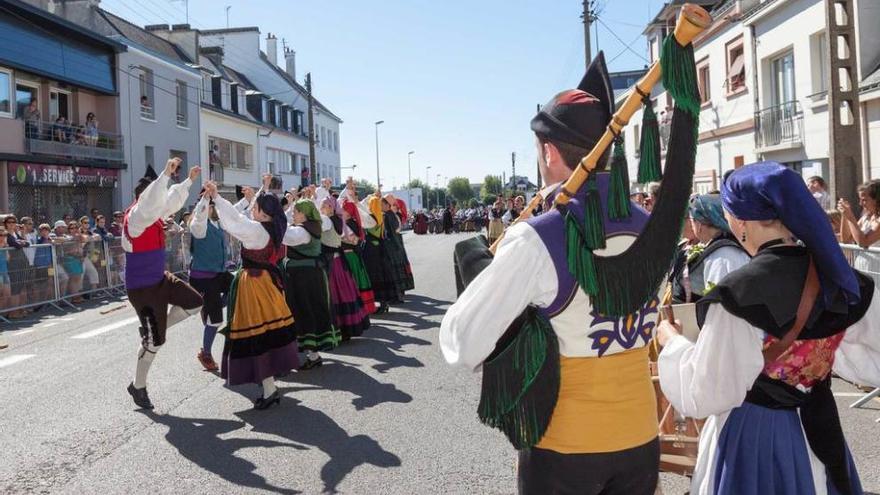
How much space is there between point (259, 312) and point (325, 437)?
1454 millimetres

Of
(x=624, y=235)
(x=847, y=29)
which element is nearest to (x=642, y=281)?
(x=624, y=235)

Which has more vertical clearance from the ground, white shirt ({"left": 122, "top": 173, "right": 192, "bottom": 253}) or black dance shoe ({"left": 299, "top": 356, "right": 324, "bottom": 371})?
white shirt ({"left": 122, "top": 173, "right": 192, "bottom": 253})

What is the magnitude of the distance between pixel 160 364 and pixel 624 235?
702 cm

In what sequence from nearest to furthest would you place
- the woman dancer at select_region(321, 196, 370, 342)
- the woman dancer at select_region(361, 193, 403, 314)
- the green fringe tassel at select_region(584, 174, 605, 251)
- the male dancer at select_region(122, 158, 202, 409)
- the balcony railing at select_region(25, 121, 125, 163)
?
the green fringe tassel at select_region(584, 174, 605, 251)
the male dancer at select_region(122, 158, 202, 409)
the woman dancer at select_region(321, 196, 370, 342)
the woman dancer at select_region(361, 193, 403, 314)
the balcony railing at select_region(25, 121, 125, 163)

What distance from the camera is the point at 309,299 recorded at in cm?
817

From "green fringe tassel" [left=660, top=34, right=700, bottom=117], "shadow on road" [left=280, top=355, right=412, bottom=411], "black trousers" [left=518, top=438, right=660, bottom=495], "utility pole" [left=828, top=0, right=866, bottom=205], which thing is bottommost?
"shadow on road" [left=280, top=355, right=412, bottom=411]

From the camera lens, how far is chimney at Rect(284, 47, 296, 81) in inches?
2046

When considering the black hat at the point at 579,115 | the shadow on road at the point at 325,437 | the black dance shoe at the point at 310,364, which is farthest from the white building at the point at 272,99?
the black hat at the point at 579,115

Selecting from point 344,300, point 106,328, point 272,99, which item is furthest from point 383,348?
point 272,99

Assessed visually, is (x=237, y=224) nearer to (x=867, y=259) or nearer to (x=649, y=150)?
(x=649, y=150)

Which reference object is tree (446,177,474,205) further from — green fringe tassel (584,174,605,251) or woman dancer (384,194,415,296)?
green fringe tassel (584,174,605,251)

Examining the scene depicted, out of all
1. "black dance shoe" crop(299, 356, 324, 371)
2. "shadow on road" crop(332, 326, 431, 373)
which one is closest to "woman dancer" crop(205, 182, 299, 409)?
"black dance shoe" crop(299, 356, 324, 371)

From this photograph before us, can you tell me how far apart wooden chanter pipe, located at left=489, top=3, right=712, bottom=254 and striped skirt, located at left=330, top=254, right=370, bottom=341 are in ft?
22.8

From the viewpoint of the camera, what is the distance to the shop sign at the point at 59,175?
20141 millimetres
